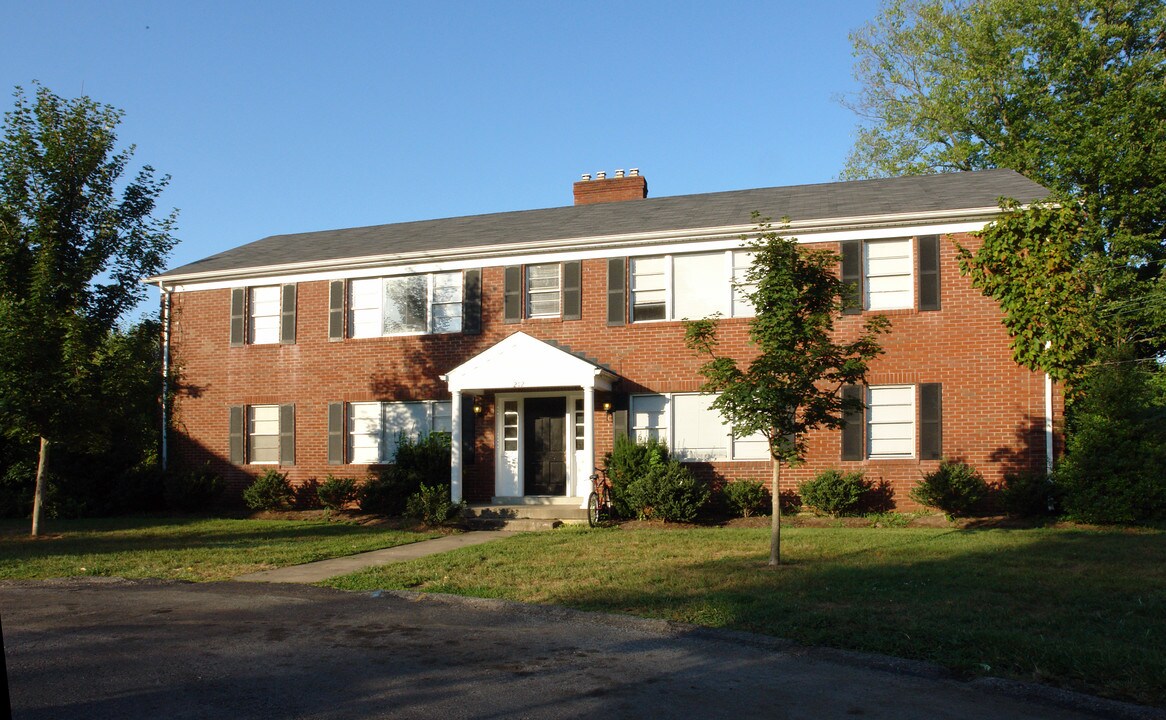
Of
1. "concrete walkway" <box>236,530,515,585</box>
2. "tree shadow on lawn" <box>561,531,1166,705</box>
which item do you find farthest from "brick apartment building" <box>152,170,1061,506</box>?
"tree shadow on lawn" <box>561,531,1166,705</box>

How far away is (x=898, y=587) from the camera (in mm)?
8938

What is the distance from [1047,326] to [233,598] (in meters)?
13.2

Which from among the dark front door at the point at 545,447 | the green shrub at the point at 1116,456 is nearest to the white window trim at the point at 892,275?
the green shrub at the point at 1116,456

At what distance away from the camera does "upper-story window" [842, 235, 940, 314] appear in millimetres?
16719

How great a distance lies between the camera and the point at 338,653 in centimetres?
701

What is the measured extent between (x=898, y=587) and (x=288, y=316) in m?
15.1

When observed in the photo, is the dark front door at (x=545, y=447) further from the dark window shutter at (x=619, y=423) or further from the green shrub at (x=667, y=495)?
the green shrub at (x=667, y=495)

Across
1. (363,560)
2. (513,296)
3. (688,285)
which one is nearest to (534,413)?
(513,296)

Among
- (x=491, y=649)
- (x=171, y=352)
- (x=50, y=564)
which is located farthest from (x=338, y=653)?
(x=171, y=352)

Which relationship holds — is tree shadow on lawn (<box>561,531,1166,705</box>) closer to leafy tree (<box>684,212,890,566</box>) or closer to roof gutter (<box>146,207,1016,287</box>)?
leafy tree (<box>684,212,890,566</box>)

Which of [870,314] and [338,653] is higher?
[870,314]

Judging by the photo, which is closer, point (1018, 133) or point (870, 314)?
point (870, 314)

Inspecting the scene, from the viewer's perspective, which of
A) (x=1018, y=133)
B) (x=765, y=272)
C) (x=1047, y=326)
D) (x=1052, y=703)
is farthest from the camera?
(x=1018, y=133)

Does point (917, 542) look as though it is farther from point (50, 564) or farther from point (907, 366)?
point (50, 564)
